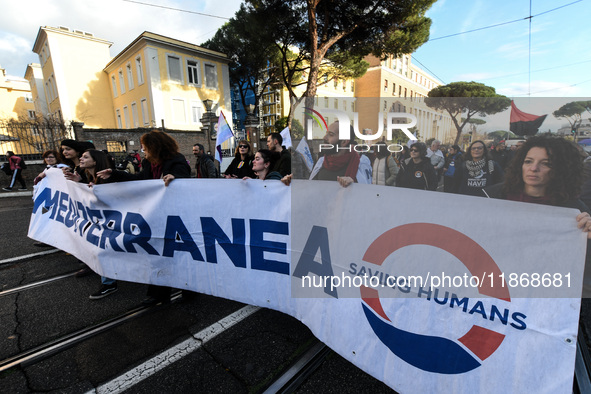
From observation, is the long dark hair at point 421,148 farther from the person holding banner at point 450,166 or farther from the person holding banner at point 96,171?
the person holding banner at point 96,171

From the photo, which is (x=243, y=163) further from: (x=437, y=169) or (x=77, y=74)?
(x=77, y=74)

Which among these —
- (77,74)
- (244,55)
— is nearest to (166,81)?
(244,55)

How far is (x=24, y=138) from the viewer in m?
12.2

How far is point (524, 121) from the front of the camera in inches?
70.5

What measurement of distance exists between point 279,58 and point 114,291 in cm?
2455

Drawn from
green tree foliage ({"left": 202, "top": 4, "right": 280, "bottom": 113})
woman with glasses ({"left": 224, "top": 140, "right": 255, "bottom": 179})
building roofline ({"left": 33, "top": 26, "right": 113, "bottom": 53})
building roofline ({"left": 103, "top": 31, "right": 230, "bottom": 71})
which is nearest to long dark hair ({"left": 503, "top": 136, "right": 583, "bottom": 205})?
woman with glasses ({"left": 224, "top": 140, "right": 255, "bottom": 179})

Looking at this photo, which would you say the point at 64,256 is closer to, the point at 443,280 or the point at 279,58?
the point at 443,280

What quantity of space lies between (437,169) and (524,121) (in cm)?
78

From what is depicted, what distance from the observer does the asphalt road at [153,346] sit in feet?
6.24

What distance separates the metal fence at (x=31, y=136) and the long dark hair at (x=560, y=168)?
16.6 meters

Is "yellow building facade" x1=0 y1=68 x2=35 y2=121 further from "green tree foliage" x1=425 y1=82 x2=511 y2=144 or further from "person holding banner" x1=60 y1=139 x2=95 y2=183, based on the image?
"green tree foliage" x1=425 y1=82 x2=511 y2=144

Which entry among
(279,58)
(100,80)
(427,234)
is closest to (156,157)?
(427,234)

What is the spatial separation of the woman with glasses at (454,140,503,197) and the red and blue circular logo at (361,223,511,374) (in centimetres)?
85

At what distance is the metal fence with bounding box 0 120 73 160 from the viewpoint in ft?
38.9
